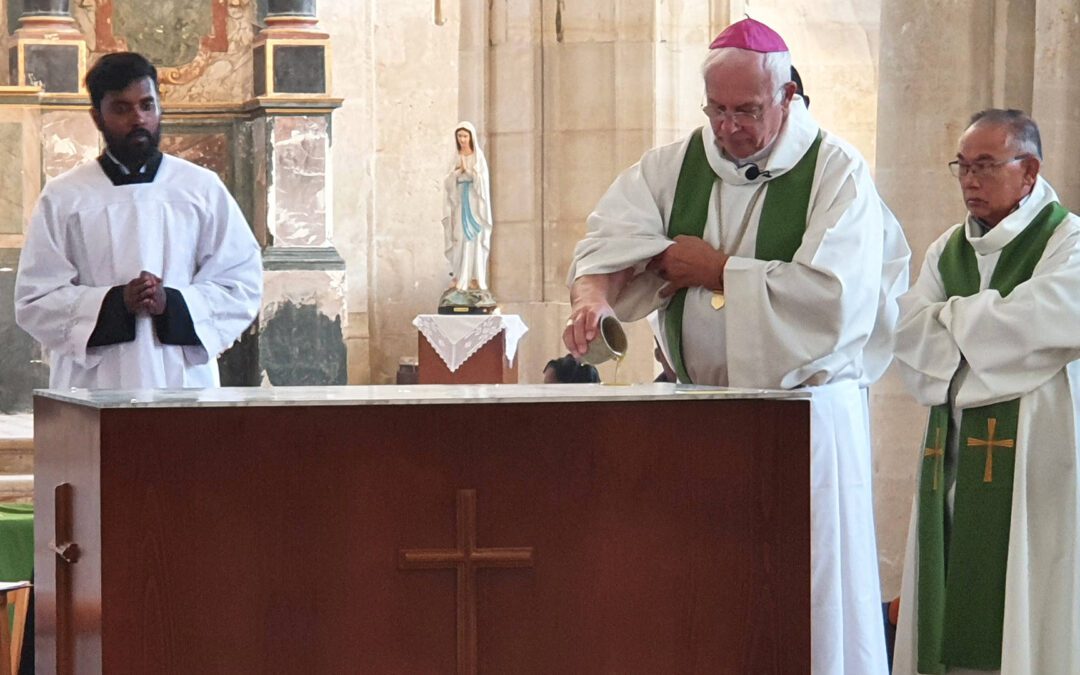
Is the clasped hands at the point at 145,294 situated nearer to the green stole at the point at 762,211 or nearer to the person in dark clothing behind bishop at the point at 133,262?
the person in dark clothing behind bishop at the point at 133,262

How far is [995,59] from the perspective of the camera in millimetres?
6125

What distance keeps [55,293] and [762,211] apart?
1998mm

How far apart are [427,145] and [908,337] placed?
1094 centimetres

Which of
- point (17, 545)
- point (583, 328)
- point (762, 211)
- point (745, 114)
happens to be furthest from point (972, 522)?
point (17, 545)

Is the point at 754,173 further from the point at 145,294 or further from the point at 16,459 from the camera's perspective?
the point at 16,459

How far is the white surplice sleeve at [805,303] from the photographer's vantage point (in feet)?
11.8

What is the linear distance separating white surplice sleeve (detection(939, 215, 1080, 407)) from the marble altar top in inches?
61.1

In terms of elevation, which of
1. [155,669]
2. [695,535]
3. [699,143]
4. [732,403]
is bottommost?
[155,669]

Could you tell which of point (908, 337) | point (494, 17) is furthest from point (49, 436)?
point (494, 17)

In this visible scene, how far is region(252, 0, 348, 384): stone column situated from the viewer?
11.5 m

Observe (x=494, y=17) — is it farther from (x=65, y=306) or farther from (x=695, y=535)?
(x=695, y=535)

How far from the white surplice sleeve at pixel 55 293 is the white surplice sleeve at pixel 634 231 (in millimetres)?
1474

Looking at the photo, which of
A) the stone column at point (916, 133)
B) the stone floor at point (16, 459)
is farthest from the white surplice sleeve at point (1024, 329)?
the stone floor at point (16, 459)

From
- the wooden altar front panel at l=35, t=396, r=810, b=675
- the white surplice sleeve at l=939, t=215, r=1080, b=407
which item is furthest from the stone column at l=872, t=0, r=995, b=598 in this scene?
the wooden altar front panel at l=35, t=396, r=810, b=675
